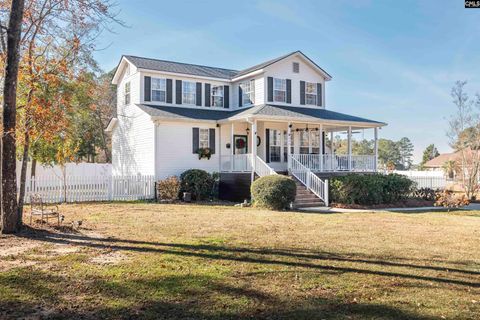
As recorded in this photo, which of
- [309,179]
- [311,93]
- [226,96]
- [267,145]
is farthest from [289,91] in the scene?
[309,179]

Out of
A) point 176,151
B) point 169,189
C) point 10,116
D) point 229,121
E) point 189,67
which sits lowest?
point 169,189

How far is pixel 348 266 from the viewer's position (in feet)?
20.3

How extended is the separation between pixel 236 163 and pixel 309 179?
402 centimetres

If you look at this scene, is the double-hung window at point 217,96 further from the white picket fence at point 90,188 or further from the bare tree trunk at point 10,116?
the bare tree trunk at point 10,116

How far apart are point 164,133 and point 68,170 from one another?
16513 mm

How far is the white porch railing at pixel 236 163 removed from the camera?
19194mm

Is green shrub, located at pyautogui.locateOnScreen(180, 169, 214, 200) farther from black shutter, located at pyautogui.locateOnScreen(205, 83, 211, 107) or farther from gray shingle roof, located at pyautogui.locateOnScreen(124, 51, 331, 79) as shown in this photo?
gray shingle roof, located at pyautogui.locateOnScreen(124, 51, 331, 79)

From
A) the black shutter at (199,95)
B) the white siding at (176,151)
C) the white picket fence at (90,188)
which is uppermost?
the black shutter at (199,95)

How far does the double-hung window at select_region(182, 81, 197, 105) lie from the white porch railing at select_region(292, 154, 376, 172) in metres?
6.93

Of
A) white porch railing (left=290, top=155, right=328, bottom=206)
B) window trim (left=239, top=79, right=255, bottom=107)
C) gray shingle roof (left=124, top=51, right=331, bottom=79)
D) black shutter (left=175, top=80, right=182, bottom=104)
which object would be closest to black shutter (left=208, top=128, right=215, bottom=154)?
black shutter (left=175, top=80, right=182, bottom=104)

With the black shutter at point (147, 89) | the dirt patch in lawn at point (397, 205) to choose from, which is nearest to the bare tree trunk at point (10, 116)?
the dirt patch in lawn at point (397, 205)

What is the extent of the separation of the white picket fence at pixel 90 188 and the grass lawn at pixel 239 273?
820 centimetres

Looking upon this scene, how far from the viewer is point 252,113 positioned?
18.8 m

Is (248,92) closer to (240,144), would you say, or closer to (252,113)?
(240,144)
